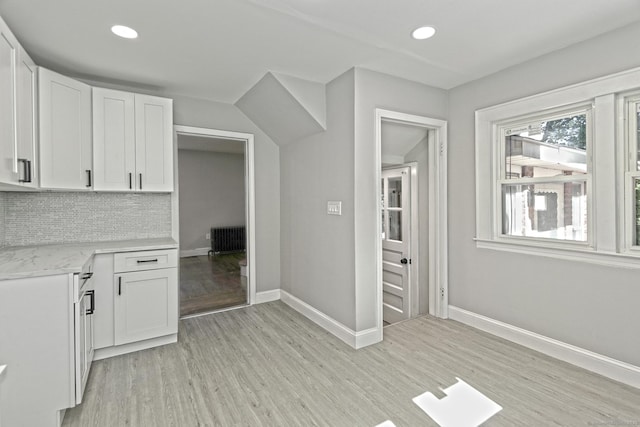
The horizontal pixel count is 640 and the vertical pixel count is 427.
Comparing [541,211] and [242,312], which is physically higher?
[541,211]

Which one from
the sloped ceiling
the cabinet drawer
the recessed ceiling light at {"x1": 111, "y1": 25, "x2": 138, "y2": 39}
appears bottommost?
the cabinet drawer

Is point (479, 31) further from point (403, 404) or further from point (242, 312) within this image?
point (242, 312)

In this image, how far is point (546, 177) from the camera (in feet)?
8.77

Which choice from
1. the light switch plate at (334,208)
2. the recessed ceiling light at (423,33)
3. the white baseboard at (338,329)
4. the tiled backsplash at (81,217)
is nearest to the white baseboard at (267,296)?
the white baseboard at (338,329)

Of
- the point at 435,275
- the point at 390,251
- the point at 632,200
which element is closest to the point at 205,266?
the point at 390,251

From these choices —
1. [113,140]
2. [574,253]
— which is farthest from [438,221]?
[113,140]

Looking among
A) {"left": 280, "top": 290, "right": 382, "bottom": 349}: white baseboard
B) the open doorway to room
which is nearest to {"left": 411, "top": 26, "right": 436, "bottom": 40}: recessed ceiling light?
{"left": 280, "top": 290, "right": 382, "bottom": 349}: white baseboard

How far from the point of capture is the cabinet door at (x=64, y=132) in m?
2.46

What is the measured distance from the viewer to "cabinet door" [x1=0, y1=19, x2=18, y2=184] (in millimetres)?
1801

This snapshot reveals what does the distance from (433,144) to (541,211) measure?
119cm

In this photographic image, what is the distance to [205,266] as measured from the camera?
636cm

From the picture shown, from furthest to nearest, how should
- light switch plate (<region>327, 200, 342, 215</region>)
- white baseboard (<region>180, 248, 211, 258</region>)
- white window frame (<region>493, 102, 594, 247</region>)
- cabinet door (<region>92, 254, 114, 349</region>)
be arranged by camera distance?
1. white baseboard (<region>180, 248, 211, 258</region>)
2. light switch plate (<region>327, 200, 342, 215</region>)
3. cabinet door (<region>92, 254, 114, 349</region>)
4. white window frame (<region>493, 102, 594, 247</region>)

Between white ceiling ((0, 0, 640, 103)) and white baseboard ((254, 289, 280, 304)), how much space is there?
2.52 m

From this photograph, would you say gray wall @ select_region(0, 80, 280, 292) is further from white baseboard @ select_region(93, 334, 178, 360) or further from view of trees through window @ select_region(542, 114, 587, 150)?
view of trees through window @ select_region(542, 114, 587, 150)
